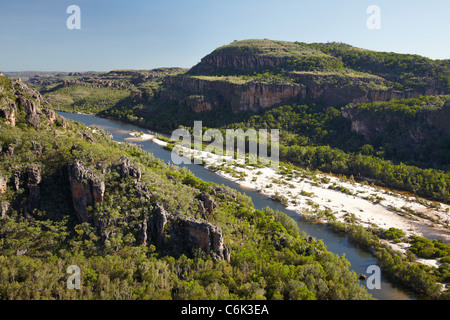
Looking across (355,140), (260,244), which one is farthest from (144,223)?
(355,140)

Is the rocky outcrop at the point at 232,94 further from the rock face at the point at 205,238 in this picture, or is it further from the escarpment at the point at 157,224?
the rock face at the point at 205,238

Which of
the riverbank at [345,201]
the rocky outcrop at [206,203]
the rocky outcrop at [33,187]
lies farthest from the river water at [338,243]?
the rocky outcrop at [33,187]

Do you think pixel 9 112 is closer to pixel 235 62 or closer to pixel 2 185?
pixel 2 185

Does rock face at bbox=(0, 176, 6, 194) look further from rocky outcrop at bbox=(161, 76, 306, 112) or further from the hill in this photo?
rocky outcrop at bbox=(161, 76, 306, 112)

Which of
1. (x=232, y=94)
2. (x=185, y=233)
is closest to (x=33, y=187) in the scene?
(x=185, y=233)

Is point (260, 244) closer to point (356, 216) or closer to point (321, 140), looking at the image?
point (356, 216)

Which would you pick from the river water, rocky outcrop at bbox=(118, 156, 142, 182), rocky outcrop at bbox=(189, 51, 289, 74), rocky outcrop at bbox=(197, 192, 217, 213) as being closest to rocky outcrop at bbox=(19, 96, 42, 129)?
rocky outcrop at bbox=(118, 156, 142, 182)
